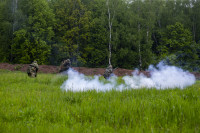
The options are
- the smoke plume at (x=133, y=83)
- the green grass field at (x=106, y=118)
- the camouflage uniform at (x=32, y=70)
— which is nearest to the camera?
the green grass field at (x=106, y=118)

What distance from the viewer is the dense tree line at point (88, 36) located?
29.0 m

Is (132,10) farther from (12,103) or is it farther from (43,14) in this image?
(12,103)

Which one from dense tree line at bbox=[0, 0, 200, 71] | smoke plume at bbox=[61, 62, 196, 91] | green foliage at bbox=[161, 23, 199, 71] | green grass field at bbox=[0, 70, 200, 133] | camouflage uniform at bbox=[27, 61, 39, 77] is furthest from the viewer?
dense tree line at bbox=[0, 0, 200, 71]

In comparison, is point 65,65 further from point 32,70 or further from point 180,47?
point 180,47

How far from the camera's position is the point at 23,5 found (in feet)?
109

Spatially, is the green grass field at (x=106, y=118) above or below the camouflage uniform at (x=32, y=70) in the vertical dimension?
below

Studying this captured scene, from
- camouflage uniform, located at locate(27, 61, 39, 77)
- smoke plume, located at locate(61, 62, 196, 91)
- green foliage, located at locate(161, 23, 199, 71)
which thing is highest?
green foliage, located at locate(161, 23, 199, 71)

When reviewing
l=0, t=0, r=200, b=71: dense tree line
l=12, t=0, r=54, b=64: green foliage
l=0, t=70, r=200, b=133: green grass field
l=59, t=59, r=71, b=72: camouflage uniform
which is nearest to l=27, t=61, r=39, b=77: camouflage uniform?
l=59, t=59, r=71, b=72: camouflage uniform

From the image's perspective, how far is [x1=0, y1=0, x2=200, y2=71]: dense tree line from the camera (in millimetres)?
29000

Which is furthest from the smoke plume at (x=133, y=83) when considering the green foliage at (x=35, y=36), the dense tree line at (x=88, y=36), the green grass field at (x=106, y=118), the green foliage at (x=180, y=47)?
the green foliage at (x=35, y=36)

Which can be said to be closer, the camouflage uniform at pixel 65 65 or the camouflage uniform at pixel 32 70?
the camouflage uniform at pixel 32 70

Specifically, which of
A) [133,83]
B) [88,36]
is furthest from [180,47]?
[133,83]

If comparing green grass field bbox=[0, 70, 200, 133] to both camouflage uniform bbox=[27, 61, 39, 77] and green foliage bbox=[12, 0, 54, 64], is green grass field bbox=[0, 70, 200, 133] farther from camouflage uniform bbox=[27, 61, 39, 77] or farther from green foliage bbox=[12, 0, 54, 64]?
green foliage bbox=[12, 0, 54, 64]

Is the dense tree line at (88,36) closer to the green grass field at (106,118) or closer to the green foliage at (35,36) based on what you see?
the green foliage at (35,36)
